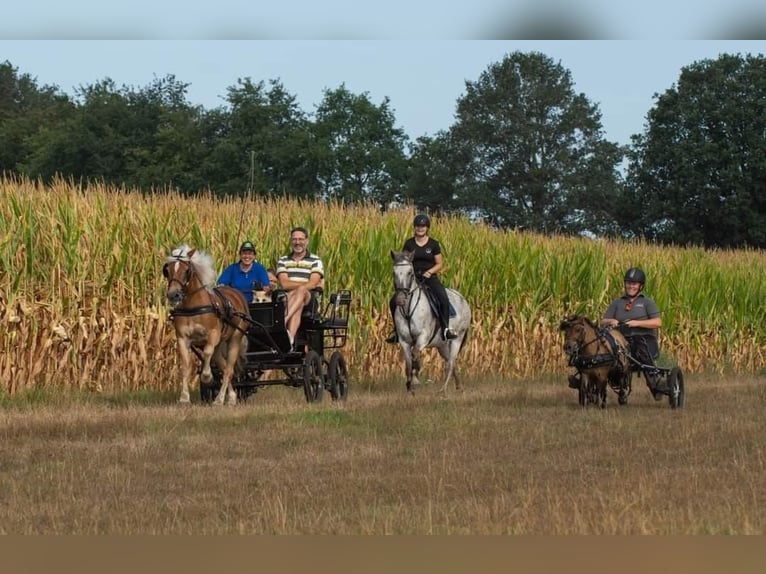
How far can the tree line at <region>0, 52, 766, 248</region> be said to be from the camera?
186ft

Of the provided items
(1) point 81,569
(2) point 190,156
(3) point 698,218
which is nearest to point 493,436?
(1) point 81,569

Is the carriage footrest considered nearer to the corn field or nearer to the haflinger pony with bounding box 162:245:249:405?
the haflinger pony with bounding box 162:245:249:405

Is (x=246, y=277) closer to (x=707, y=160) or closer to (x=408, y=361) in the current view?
(x=408, y=361)

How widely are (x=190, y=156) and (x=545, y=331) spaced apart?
35714 mm

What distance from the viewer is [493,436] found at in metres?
10.9

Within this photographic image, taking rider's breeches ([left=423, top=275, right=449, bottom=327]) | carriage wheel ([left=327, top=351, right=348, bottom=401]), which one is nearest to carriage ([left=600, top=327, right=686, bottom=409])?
carriage wheel ([left=327, top=351, right=348, bottom=401])

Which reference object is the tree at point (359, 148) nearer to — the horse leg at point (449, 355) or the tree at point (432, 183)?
the tree at point (432, 183)

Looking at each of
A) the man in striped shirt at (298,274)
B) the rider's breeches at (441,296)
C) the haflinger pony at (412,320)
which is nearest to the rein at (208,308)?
the man in striped shirt at (298,274)

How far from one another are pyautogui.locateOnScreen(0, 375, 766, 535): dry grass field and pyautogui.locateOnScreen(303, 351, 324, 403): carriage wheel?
15.2 inches

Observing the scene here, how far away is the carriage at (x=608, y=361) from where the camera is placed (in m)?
13.7

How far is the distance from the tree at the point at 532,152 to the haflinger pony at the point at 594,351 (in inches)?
1969

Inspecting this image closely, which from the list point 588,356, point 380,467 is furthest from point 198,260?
point 380,467

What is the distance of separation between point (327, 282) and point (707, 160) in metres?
45.3

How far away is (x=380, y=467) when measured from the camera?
875 centimetres
